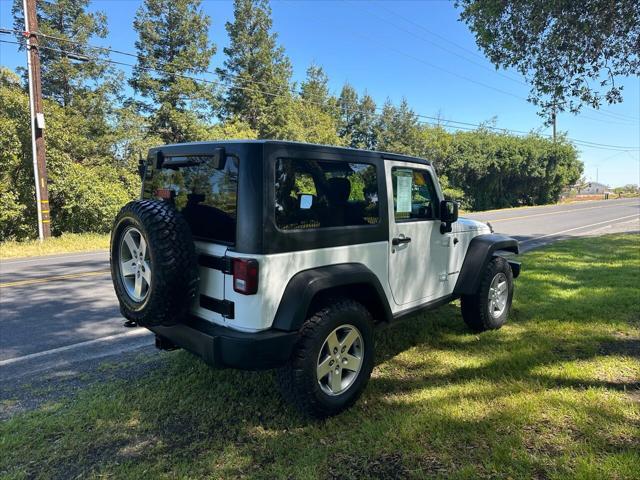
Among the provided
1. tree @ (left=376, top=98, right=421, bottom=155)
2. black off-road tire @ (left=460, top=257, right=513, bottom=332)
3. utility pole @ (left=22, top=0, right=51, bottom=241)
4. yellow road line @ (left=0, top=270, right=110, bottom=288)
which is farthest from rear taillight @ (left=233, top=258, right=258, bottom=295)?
tree @ (left=376, top=98, right=421, bottom=155)

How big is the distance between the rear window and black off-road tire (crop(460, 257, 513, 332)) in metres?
A: 2.95

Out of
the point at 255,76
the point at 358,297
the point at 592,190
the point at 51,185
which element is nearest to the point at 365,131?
the point at 255,76

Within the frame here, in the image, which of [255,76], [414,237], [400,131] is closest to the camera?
[414,237]

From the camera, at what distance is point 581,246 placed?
11188mm

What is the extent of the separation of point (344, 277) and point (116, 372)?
2.48 meters

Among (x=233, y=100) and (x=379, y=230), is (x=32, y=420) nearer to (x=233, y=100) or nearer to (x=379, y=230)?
(x=379, y=230)

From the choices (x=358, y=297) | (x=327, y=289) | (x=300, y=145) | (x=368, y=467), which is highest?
(x=300, y=145)

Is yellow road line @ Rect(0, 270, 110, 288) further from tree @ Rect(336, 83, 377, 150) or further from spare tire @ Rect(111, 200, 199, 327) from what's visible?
tree @ Rect(336, 83, 377, 150)

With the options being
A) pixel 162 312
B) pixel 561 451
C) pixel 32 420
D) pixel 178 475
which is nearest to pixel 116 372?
pixel 32 420

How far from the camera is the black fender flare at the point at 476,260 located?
4.53 metres

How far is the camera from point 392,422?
3.02 meters

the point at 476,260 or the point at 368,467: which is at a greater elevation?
the point at 476,260

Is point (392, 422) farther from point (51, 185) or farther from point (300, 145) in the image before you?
point (51, 185)

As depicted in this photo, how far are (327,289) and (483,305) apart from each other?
7.64ft
